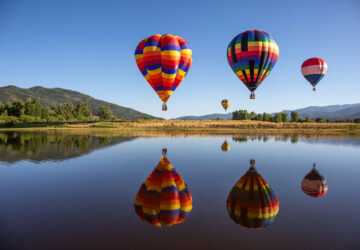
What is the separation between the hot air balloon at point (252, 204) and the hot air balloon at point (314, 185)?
1.84 meters

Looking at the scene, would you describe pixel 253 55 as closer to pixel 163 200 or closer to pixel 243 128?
pixel 163 200

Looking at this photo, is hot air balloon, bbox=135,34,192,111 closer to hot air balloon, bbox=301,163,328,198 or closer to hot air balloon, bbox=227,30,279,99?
hot air balloon, bbox=227,30,279,99

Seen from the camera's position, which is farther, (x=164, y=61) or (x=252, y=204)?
(x=164, y=61)

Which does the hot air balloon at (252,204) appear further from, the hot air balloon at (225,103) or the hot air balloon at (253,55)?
the hot air balloon at (225,103)

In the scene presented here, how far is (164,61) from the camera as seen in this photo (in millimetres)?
24594

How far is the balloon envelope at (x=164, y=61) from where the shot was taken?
24.6 metres

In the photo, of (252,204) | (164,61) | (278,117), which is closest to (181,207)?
(252,204)

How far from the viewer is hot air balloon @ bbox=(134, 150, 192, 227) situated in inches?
297

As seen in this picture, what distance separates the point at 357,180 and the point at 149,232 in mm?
12629

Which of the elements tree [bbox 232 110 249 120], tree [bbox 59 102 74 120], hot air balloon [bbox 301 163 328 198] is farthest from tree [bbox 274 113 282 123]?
hot air balloon [bbox 301 163 328 198]

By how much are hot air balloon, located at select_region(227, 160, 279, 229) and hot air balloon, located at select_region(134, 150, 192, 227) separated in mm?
1794

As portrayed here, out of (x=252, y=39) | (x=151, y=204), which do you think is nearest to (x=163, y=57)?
(x=252, y=39)

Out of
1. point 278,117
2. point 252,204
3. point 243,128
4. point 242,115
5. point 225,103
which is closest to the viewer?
point 252,204

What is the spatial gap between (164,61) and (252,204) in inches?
774
